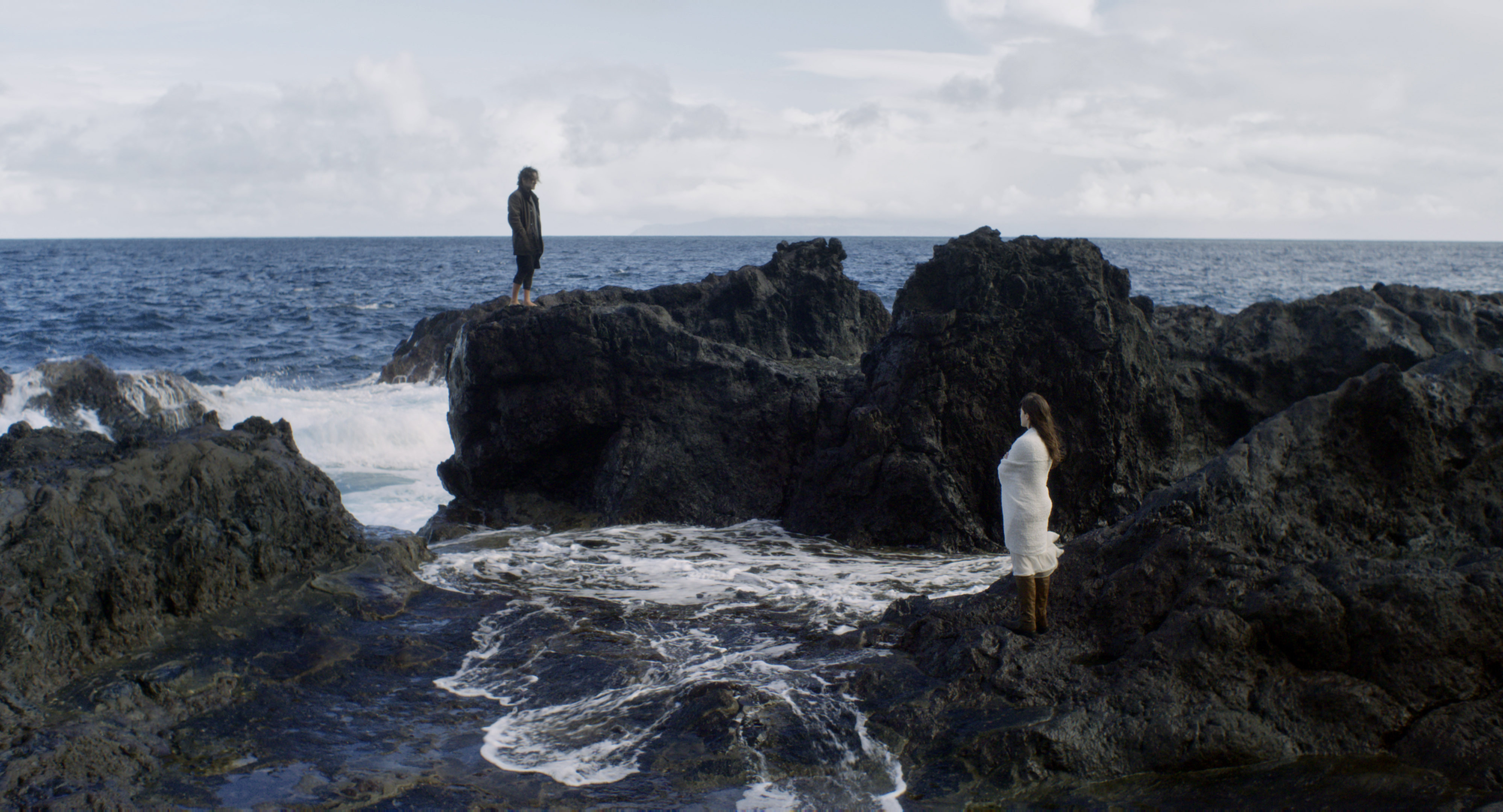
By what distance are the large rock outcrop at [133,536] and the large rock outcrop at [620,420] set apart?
2.56m

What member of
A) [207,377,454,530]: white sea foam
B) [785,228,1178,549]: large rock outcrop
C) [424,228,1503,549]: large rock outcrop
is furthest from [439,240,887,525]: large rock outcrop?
[207,377,454,530]: white sea foam

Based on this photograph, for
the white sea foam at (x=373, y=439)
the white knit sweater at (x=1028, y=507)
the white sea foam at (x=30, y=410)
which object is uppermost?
the white knit sweater at (x=1028, y=507)

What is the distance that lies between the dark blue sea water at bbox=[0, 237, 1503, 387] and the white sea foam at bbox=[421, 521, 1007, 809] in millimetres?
8996

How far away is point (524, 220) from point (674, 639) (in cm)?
665

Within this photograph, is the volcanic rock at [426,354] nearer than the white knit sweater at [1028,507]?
No

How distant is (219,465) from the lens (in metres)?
6.61

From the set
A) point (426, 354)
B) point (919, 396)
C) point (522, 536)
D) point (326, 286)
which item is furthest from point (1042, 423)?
point (326, 286)

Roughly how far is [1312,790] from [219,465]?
656cm

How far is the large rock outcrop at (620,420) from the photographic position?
949 cm

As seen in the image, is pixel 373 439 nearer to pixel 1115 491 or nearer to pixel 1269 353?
pixel 1115 491

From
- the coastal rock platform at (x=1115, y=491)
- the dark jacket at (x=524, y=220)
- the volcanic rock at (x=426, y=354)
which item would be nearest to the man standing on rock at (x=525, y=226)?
the dark jacket at (x=524, y=220)

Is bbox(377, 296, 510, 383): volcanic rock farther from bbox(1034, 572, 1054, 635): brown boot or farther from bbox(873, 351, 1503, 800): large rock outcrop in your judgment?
bbox(873, 351, 1503, 800): large rock outcrop

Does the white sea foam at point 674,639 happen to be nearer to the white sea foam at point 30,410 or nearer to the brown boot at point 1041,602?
the brown boot at point 1041,602

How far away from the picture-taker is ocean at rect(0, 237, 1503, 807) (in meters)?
4.73
